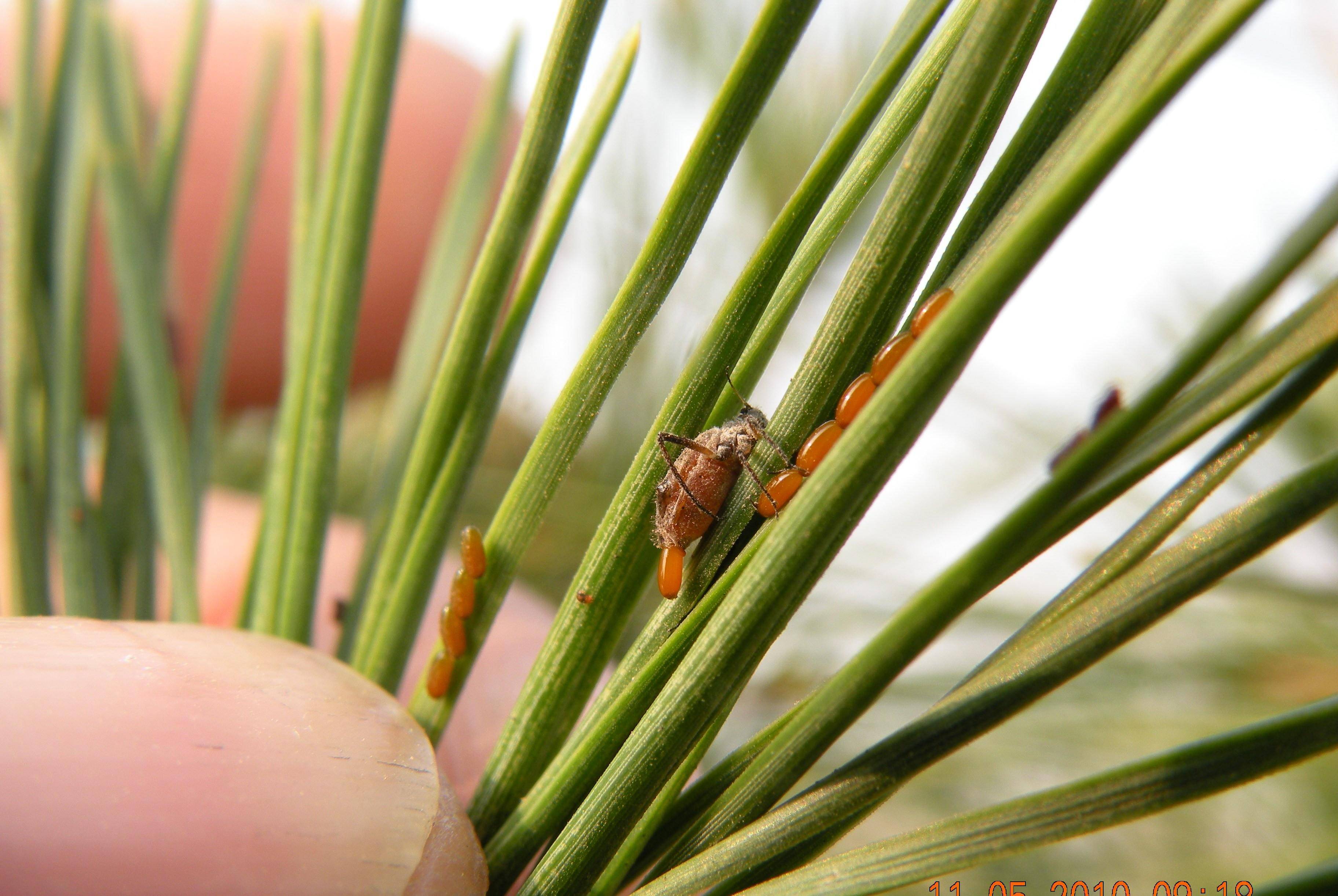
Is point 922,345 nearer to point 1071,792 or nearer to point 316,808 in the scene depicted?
point 1071,792

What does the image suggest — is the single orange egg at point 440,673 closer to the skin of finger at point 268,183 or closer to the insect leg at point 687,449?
the insect leg at point 687,449

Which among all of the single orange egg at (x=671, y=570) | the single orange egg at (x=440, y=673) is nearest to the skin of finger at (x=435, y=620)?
the single orange egg at (x=440, y=673)

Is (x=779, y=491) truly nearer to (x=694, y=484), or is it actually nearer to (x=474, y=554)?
(x=694, y=484)

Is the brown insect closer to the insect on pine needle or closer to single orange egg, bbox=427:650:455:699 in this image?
the insect on pine needle

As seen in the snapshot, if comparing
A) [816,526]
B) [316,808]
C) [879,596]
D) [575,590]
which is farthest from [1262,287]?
[879,596]

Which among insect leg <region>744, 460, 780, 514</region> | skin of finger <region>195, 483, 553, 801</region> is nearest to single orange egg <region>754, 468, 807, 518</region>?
insect leg <region>744, 460, 780, 514</region>
